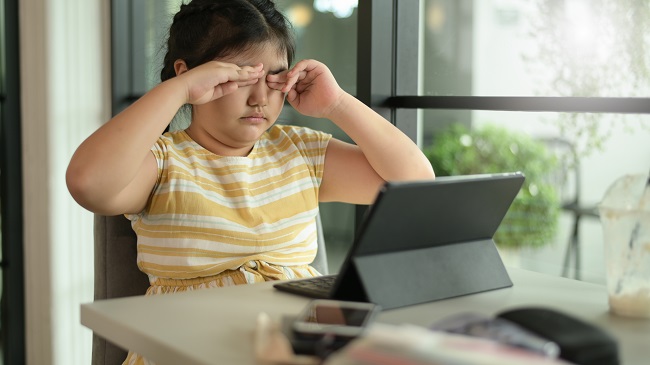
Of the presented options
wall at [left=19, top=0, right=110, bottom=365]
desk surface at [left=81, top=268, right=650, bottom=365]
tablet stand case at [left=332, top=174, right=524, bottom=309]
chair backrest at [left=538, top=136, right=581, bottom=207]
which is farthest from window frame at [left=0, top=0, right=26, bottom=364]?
tablet stand case at [left=332, top=174, right=524, bottom=309]

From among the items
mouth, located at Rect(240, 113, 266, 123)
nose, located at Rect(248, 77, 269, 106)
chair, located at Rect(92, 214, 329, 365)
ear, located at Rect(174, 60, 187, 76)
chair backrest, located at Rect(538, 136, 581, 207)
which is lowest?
chair, located at Rect(92, 214, 329, 365)

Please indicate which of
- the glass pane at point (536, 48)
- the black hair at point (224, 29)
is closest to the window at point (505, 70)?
the glass pane at point (536, 48)

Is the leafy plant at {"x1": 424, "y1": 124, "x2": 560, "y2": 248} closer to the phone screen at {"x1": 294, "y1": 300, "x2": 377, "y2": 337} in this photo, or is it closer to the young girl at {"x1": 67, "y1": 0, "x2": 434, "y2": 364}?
the young girl at {"x1": 67, "y1": 0, "x2": 434, "y2": 364}

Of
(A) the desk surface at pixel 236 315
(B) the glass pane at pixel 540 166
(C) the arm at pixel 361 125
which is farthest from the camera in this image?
(B) the glass pane at pixel 540 166

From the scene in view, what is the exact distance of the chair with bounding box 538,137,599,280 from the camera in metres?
2.26

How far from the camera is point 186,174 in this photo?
150 centimetres

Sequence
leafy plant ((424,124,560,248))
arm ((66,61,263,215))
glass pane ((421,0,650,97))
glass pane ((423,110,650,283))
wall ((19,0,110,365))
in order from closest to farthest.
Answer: arm ((66,61,263,215)) → glass pane ((421,0,650,97)) → glass pane ((423,110,650,283)) → leafy plant ((424,124,560,248)) → wall ((19,0,110,365))

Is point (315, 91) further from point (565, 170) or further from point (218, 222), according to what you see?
point (565, 170)

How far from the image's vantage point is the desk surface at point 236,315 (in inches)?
34.7

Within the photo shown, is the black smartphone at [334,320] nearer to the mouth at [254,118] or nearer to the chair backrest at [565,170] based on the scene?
the mouth at [254,118]

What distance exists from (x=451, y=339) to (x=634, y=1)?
127cm

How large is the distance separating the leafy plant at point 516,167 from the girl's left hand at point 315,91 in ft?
2.88

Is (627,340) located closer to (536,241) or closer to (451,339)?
(451,339)

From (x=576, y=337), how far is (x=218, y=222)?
80 centimetres
